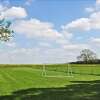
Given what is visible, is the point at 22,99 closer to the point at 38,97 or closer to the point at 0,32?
the point at 38,97

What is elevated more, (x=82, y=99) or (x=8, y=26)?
(x=8, y=26)

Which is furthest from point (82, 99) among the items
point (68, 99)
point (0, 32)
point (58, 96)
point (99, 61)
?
point (99, 61)

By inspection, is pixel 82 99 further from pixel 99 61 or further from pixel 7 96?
pixel 99 61

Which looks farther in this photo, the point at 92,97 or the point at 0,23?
the point at 0,23

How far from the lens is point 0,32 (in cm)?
5031

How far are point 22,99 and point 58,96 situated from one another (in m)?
2.42

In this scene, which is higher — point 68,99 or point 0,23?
point 0,23

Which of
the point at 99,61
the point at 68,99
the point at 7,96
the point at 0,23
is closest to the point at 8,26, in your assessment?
the point at 0,23

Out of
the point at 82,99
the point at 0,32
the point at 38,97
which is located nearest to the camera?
the point at 82,99

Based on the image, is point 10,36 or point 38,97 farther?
point 10,36

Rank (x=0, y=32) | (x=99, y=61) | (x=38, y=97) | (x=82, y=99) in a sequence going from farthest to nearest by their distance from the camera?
(x=99, y=61) < (x=0, y=32) < (x=38, y=97) < (x=82, y=99)

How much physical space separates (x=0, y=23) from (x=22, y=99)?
2906 centimetres

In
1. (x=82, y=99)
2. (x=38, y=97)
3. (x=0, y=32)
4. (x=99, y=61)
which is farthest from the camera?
(x=99, y=61)

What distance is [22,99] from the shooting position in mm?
22938
